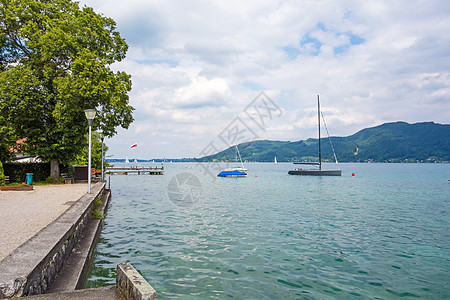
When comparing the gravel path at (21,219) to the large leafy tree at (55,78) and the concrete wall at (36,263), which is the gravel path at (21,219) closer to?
the concrete wall at (36,263)

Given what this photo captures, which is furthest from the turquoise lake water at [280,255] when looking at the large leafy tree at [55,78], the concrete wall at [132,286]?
the large leafy tree at [55,78]

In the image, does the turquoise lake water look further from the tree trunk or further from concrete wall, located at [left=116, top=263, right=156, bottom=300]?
the tree trunk

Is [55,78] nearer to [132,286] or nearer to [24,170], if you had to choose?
[24,170]

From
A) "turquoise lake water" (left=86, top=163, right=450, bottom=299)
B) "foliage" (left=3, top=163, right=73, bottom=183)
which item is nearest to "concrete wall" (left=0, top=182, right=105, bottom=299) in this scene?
"turquoise lake water" (left=86, top=163, right=450, bottom=299)

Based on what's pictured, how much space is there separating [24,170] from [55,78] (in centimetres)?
859

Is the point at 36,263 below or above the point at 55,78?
below

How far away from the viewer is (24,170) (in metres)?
25.3

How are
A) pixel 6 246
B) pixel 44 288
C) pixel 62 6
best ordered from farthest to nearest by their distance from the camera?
pixel 62 6 < pixel 6 246 < pixel 44 288

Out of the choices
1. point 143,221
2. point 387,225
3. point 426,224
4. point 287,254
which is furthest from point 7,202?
point 426,224

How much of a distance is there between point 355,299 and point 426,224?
11631mm

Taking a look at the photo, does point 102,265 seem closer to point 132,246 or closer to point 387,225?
point 132,246

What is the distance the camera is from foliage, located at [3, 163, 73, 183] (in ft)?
81.8

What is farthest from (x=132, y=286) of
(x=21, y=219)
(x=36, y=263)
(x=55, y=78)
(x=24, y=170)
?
(x=24, y=170)

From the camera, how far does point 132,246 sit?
426 inches
